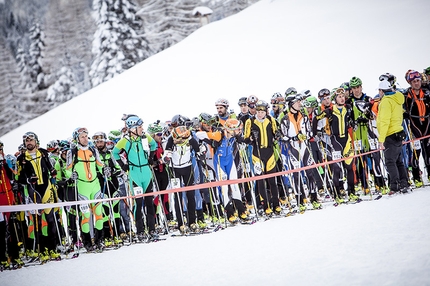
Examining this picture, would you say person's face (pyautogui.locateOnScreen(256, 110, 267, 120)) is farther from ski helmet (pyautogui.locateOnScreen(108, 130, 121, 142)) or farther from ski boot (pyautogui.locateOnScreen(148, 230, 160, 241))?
ski helmet (pyautogui.locateOnScreen(108, 130, 121, 142))

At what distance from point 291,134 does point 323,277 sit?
4.92 m

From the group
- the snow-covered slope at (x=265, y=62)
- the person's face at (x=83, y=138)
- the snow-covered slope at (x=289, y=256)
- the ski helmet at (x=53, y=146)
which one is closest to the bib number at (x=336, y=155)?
the snow-covered slope at (x=289, y=256)

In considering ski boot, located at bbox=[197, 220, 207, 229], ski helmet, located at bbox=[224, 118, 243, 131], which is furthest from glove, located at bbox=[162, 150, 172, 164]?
ski boot, located at bbox=[197, 220, 207, 229]

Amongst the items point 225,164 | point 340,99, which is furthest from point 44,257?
point 340,99

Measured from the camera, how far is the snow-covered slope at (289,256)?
14.0 ft

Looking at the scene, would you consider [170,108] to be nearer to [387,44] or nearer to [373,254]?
[387,44]

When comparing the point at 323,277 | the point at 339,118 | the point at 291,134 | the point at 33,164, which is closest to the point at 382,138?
the point at 339,118

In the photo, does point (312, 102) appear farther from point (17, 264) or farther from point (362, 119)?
point (17, 264)

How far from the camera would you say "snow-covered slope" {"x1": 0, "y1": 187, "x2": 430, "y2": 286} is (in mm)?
4270

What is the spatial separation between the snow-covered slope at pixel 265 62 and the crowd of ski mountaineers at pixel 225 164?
10428 millimetres

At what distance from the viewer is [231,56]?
2905cm

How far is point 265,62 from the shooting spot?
1043 inches

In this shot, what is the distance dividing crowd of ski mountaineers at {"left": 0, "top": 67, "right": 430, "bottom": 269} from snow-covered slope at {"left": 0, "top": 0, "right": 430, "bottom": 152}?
10.4 metres

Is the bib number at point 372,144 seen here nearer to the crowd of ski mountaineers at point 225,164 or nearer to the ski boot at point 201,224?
the crowd of ski mountaineers at point 225,164
